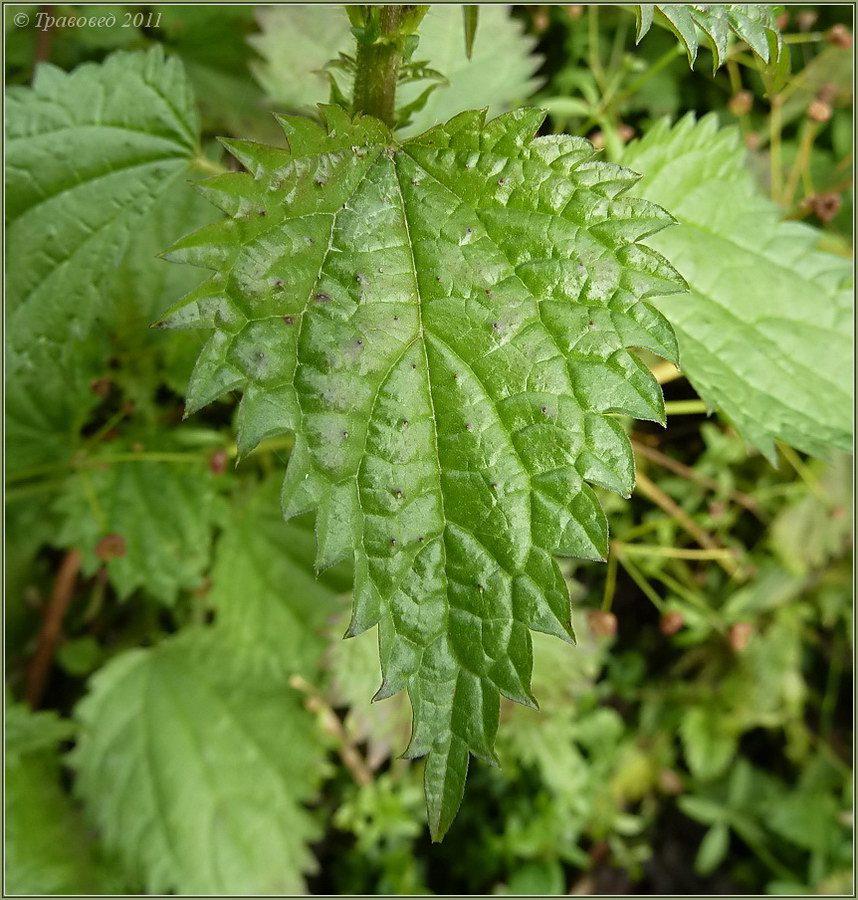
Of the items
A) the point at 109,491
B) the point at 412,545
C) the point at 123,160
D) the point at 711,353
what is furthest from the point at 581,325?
the point at 109,491

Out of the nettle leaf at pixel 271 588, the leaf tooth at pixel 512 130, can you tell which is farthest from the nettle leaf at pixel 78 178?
the leaf tooth at pixel 512 130

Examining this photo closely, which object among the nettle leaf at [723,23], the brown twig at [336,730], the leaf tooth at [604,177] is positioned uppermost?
the nettle leaf at [723,23]

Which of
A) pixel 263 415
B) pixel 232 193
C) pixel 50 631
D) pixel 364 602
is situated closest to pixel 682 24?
pixel 232 193

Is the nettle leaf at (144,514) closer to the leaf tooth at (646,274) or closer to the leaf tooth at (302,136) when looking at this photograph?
the leaf tooth at (302,136)

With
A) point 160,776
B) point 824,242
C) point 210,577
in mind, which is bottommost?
point 160,776

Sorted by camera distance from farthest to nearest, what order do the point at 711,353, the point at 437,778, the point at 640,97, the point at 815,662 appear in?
the point at 815,662 < the point at 640,97 < the point at 711,353 < the point at 437,778

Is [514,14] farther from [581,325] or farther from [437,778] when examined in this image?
[437,778]
